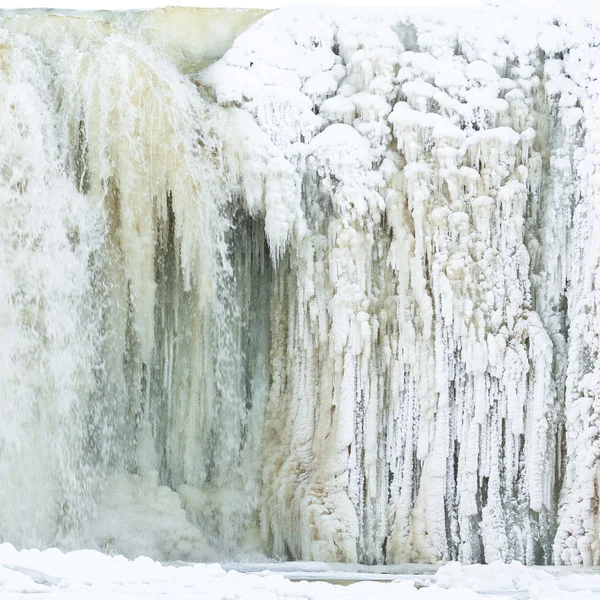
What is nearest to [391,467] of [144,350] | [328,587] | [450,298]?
[450,298]

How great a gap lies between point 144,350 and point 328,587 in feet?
10.3

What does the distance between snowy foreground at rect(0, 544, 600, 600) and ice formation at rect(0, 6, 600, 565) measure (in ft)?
5.14

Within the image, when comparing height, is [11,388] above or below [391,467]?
above

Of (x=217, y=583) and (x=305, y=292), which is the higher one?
(x=305, y=292)

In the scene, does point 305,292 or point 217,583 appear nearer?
point 217,583

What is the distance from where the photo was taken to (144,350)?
29.2ft

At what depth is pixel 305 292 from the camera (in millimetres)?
8867

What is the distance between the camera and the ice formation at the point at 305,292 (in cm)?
852

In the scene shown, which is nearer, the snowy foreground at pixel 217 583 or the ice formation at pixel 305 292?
the snowy foreground at pixel 217 583

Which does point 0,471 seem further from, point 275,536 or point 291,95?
point 291,95

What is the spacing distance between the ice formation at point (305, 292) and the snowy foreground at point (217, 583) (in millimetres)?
1566

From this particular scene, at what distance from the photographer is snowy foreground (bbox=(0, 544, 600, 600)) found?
589 centimetres

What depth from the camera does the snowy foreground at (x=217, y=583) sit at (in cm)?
589

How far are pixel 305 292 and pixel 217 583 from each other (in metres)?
3.12
